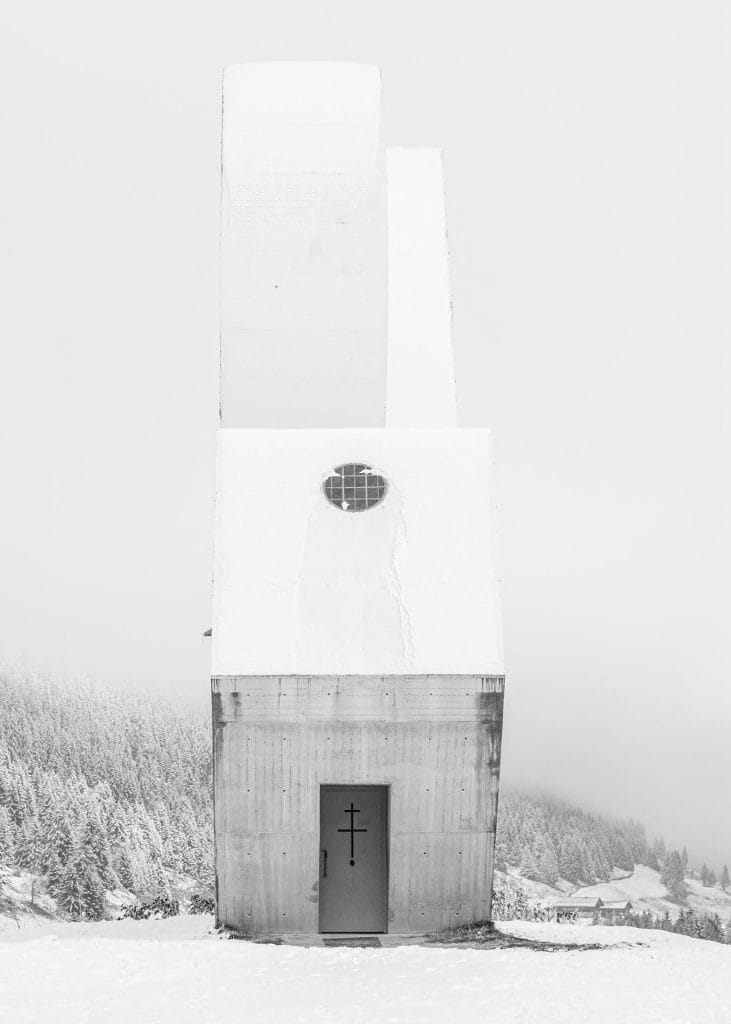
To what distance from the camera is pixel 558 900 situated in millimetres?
124312

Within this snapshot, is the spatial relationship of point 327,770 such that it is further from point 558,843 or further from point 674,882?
point 674,882

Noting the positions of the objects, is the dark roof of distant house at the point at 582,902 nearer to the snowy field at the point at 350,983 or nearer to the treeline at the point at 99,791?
the treeline at the point at 99,791

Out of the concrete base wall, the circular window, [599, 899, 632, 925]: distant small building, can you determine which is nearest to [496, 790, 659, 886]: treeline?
[599, 899, 632, 925]: distant small building

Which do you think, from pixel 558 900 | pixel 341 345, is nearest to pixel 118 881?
pixel 341 345

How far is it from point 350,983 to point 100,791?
7765cm

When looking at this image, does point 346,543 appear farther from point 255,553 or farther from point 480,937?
point 480,937

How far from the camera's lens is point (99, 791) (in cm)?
8656

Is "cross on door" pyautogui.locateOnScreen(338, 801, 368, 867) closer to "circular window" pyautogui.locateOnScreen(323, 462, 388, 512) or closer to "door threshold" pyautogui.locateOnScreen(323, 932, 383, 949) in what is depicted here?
"door threshold" pyautogui.locateOnScreen(323, 932, 383, 949)

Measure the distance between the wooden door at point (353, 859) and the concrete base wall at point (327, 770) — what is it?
0.40 metres

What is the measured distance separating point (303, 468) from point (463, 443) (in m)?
2.55

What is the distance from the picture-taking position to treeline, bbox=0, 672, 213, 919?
65875 millimetres

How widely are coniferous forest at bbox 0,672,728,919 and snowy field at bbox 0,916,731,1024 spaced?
41.2m

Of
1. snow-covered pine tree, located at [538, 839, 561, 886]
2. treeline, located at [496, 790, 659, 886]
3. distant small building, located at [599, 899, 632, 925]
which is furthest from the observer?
treeline, located at [496, 790, 659, 886]

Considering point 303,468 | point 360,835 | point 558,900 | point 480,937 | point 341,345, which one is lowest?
point 558,900
